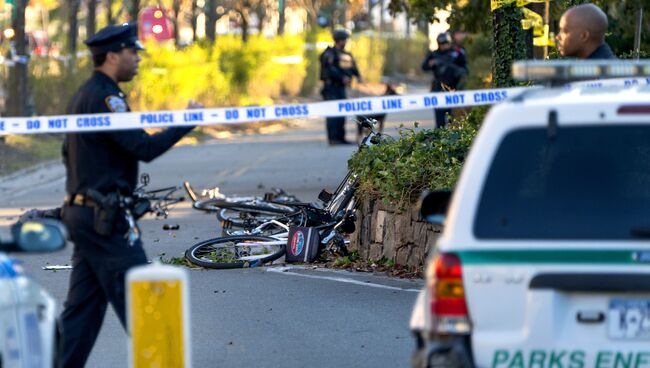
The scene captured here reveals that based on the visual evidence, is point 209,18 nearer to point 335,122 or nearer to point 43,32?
point 335,122

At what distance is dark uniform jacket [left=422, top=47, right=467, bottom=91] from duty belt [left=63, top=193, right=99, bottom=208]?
15.2 metres

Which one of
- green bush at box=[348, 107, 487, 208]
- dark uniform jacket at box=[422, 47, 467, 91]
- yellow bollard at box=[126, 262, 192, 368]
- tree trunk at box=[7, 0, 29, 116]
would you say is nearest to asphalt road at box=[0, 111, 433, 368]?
green bush at box=[348, 107, 487, 208]

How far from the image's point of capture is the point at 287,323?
30.2ft

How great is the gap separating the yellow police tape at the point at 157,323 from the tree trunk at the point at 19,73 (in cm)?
1948

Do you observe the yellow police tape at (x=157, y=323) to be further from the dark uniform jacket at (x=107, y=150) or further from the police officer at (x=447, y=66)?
the police officer at (x=447, y=66)

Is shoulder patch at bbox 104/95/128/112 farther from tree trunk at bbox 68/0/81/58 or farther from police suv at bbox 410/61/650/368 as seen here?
tree trunk at bbox 68/0/81/58

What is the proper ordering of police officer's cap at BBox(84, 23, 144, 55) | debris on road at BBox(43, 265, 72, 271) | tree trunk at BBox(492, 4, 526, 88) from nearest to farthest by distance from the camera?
police officer's cap at BBox(84, 23, 144, 55) < debris on road at BBox(43, 265, 72, 271) < tree trunk at BBox(492, 4, 526, 88)

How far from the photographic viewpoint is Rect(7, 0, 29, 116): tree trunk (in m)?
24.9

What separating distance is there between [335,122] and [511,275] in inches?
747

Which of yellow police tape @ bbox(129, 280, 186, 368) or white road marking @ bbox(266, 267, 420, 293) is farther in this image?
white road marking @ bbox(266, 267, 420, 293)

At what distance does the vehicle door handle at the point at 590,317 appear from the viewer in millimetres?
5199

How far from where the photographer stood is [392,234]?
1080cm

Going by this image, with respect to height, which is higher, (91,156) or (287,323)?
(91,156)

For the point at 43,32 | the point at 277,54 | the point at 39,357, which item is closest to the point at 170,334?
the point at 39,357
